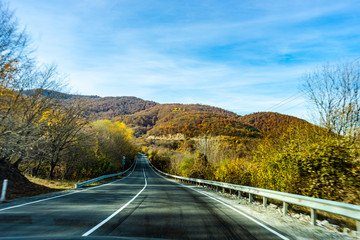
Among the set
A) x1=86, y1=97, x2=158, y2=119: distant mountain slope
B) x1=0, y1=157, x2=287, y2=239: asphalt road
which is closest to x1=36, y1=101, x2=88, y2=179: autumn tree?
x1=0, y1=157, x2=287, y2=239: asphalt road

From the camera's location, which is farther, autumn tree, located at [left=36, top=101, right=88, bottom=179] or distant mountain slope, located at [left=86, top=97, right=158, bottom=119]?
distant mountain slope, located at [left=86, top=97, right=158, bottom=119]

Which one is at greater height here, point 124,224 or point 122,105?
point 122,105

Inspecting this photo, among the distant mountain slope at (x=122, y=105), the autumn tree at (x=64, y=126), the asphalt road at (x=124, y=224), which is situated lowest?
the asphalt road at (x=124, y=224)

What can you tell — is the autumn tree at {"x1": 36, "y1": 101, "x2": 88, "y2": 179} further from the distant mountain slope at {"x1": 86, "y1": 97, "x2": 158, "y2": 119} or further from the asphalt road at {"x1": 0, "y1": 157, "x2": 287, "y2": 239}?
the distant mountain slope at {"x1": 86, "y1": 97, "x2": 158, "y2": 119}

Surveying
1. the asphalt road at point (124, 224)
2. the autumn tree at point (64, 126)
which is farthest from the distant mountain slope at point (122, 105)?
the asphalt road at point (124, 224)

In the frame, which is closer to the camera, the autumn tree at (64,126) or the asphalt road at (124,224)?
the asphalt road at (124,224)

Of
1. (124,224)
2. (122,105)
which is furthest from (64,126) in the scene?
(122,105)

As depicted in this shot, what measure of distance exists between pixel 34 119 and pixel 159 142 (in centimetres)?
9121

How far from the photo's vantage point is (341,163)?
30.5 ft

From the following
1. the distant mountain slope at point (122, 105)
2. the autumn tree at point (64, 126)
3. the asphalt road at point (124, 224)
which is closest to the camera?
the asphalt road at point (124, 224)

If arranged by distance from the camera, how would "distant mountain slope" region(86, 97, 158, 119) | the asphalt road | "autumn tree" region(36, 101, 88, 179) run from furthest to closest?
"distant mountain slope" region(86, 97, 158, 119) → "autumn tree" region(36, 101, 88, 179) → the asphalt road

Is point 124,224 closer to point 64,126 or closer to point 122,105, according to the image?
point 64,126

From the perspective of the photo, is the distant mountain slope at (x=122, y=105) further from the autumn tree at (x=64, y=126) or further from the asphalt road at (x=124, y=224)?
the asphalt road at (x=124, y=224)

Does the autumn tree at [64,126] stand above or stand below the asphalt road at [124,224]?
above
